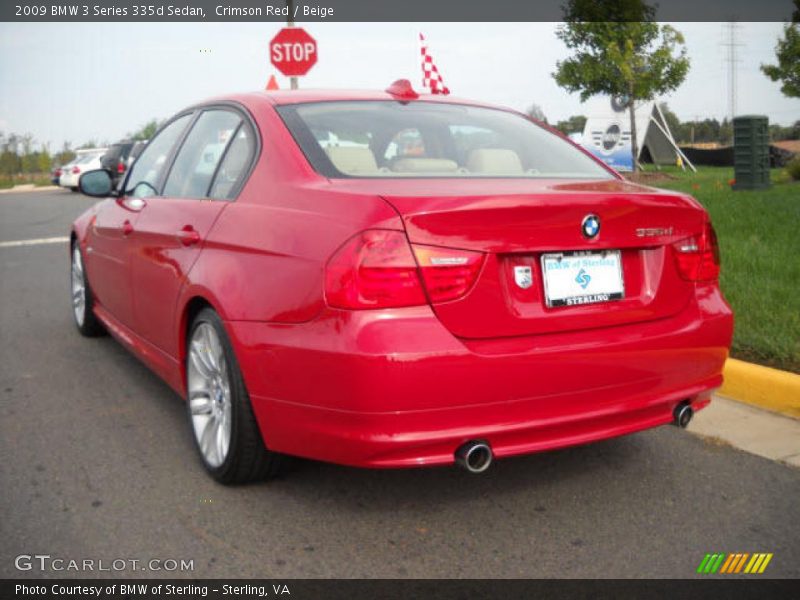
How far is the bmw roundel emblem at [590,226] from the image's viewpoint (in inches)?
116

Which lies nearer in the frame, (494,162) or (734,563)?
(734,563)

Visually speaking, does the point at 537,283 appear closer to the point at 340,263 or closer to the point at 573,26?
the point at 340,263

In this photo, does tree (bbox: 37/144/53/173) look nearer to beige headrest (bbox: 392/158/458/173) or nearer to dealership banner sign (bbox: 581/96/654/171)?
dealership banner sign (bbox: 581/96/654/171)

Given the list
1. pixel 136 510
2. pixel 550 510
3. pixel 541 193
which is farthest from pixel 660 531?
pixel 136 510

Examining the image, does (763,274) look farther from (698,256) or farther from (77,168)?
(77,168)

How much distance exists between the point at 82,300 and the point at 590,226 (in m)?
4.18

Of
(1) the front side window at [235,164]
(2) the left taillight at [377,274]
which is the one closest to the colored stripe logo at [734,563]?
(2) the left taillight at [377,274]

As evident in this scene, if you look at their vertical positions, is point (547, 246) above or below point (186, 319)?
above

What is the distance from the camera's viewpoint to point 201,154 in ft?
13.5

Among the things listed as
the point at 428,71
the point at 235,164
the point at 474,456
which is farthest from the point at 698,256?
the point at 428,71

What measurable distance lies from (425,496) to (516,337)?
849mm

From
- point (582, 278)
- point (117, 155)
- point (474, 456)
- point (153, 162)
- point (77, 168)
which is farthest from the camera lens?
point (77, 168)

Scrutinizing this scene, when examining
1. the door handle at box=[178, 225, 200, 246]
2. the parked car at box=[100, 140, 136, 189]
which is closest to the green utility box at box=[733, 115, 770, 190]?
the door handle at box=[178, 225, 200, 246]

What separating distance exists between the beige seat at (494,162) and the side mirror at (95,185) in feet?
8.51
